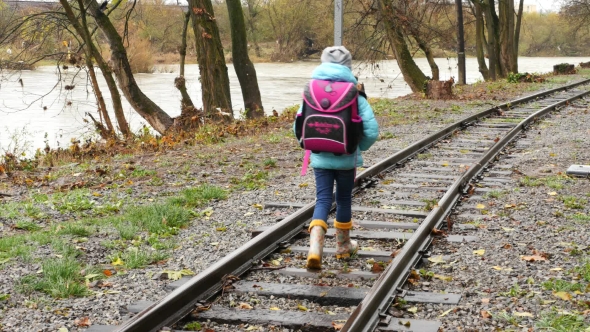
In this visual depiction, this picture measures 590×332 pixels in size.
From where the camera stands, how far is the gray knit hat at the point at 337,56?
16.5 feet

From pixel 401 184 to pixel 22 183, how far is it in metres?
5.37

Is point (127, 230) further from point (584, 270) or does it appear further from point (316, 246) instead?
point (584, 270)

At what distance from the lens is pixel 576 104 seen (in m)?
18.3

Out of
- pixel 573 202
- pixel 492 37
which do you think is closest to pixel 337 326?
pixel 573 202

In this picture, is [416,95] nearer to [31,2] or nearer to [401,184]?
[31,2]

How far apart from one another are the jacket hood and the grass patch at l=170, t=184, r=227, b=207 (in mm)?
3322

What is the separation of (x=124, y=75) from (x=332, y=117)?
1442cm

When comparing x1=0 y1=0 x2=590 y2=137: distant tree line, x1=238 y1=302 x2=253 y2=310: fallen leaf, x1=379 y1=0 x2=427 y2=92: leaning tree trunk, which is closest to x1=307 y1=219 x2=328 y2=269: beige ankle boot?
x1=238 y1=302 x2=253 y2=310: fallen leaf

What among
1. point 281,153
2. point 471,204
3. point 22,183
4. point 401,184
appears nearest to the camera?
point 471,204

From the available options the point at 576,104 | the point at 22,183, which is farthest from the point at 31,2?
the point at 576,104

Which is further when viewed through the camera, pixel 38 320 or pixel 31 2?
pixel 31 2

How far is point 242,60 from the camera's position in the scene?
1886 cm

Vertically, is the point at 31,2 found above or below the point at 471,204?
above

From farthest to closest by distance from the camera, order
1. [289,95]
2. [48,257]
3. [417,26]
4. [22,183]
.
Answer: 1. [289,95]
2. [417,26]
3. [22,183]
4. [48,257]
